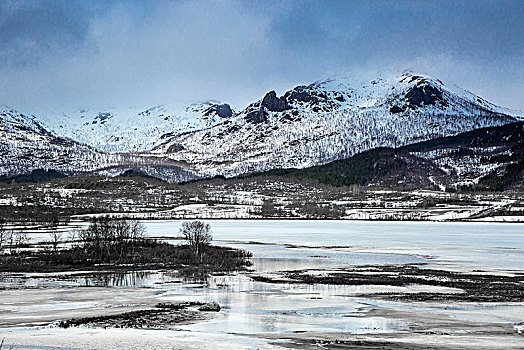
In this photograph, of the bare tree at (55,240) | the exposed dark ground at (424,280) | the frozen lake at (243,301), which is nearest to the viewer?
the frozen lake at (243,301)

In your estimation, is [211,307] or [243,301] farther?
[243,301]

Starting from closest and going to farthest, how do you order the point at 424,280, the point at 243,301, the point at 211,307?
the point at 211,307 < the point at 243,301 < the point at 424,280

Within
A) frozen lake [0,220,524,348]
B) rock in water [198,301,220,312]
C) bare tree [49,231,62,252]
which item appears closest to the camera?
frozen lake [0,220,524,348]

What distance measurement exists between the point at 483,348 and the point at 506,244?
5492 cm

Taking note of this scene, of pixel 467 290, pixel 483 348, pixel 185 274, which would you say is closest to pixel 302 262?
pixel 185 274

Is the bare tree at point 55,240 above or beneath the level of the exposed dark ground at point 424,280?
above

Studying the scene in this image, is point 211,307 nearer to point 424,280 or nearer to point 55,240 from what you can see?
point 424,280

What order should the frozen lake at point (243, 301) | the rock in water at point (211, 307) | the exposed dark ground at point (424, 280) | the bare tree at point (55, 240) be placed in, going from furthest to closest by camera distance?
the bare tree at point (55, 240) → the exposed dark ground at point (424, 280) → the rock in water at point (211, 307) → the frozen lake at point (243, 301)

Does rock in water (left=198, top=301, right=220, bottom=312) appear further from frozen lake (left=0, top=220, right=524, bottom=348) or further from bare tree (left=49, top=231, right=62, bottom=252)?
bare tree (left=49, top=231, right=62, bottom=252)

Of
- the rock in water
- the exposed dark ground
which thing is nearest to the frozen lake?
Answer: the rock in water

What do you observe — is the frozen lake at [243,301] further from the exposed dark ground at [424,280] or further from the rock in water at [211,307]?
the exposed dark ground at [424,280]

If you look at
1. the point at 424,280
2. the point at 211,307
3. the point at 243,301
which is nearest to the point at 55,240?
the point at 243,301

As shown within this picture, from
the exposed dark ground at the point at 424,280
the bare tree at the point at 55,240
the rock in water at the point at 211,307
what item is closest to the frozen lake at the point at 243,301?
the rock in water at the point at 211,307

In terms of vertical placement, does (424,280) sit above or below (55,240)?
below
